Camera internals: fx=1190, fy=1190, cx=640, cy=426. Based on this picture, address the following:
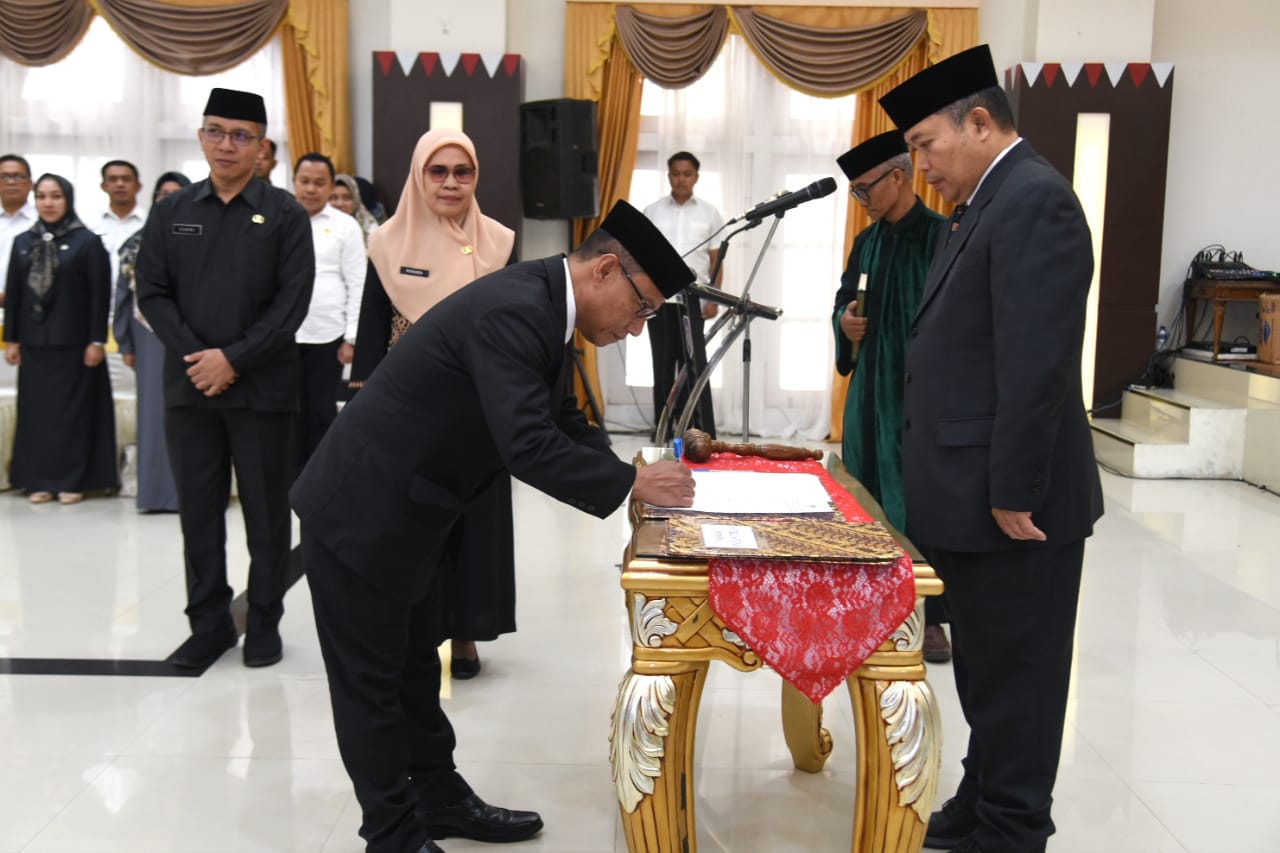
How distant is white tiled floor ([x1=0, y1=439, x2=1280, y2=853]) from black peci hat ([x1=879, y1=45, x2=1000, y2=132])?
142 centimetres

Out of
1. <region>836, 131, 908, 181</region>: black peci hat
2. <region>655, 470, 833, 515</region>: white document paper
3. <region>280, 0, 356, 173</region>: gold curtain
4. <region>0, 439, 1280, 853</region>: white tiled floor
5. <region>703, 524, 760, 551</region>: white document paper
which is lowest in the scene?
<region>0, 439, 1280, 853</region>: white tiled floor

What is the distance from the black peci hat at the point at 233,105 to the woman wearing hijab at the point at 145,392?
222 centimetres

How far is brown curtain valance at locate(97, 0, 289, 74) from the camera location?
23.5ft

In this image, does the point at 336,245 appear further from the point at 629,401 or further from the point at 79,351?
the point at 629,401

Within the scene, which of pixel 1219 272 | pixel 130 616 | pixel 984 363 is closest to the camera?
pixel 984 363

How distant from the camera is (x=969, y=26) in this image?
728 cm

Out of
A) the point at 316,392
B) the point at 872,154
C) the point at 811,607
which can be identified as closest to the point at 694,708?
the point at 811,607

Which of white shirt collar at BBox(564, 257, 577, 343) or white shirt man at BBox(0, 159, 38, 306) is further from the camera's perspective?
white shirt man at BBox(0, 159, 38, 306)

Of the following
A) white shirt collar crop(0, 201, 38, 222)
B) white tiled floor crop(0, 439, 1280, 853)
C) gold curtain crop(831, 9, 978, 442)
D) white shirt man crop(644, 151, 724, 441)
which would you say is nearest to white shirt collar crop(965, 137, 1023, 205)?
white tiled floor crop(0, 439, 1280, 853)

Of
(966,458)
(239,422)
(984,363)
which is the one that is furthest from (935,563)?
(239,422)

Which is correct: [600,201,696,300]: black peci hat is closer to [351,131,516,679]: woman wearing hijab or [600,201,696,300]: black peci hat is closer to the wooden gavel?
the wooden gavel

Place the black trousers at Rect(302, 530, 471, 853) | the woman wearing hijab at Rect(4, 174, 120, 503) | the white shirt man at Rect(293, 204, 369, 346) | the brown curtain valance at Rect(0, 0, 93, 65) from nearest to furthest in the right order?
the black trousers at Rect(302, 530, 471, 853) → the white shirt man at Rect(293, 204, 369, 346) → the woman wearing hijab at Rect(4, 174, 120, 503) → the brown curtain valance at Rect(0, 0, 93, 65)

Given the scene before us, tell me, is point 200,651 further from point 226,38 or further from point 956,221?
point 226,38

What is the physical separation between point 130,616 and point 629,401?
14.4ft
